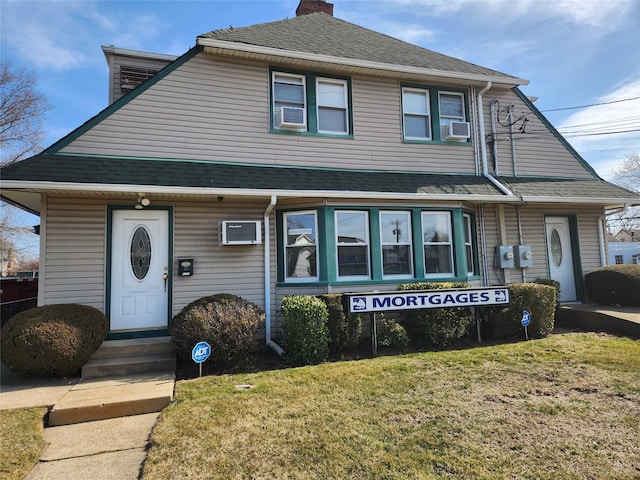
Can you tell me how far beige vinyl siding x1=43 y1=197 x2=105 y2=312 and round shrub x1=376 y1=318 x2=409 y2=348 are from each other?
5.05 meters

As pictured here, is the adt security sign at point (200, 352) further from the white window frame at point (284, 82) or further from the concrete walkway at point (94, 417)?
the white window frame at point (284, 82)

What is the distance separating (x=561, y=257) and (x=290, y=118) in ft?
26.1

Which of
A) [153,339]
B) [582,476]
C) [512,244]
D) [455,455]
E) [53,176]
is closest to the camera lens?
[582,476]

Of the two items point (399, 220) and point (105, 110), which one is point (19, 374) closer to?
A: point (105, 110)

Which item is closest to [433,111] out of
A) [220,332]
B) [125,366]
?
[220,332]

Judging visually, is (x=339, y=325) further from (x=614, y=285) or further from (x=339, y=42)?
(x=614, y=285)

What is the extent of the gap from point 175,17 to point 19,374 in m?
7.65

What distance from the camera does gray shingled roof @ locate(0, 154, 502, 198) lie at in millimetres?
6387

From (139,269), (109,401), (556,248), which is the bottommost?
(109,401)

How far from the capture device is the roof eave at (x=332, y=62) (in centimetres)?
767

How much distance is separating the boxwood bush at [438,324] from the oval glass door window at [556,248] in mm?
4338

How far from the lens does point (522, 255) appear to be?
365 inches

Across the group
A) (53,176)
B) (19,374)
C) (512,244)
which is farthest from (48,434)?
(512,244)

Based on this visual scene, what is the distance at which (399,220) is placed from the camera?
8266 mm
